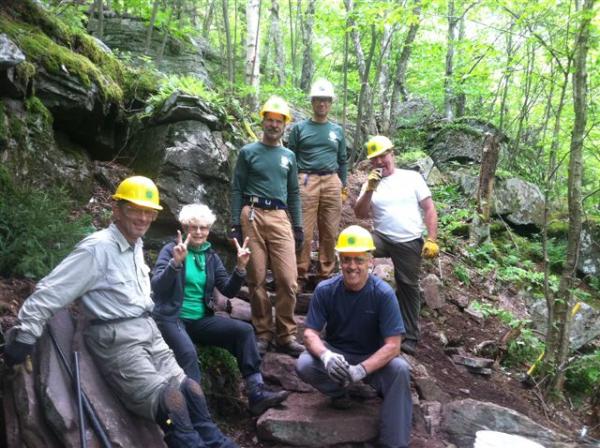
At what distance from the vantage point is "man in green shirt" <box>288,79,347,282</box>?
22.8 feet

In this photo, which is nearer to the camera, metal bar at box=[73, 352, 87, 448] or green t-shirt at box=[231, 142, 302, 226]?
metal bar at box=[73, 352, 87, 448]

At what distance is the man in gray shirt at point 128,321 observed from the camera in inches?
147

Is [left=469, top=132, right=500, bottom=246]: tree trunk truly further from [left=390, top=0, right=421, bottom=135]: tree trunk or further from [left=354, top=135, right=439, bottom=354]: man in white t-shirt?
[left=354, top=135, right=439, bottom=354]: man in white t-shirt

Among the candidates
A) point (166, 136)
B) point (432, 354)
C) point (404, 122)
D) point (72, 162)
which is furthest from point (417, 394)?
point (404, 122)

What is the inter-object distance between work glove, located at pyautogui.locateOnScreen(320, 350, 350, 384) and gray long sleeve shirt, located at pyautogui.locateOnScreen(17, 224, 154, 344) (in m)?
1.62

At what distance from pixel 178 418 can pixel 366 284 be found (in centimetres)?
210

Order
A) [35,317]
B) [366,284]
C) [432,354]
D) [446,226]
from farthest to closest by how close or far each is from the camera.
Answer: [446,226]
[432,354]
[366,284]
[35,317]

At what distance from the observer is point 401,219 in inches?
248

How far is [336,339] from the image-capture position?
5.08m

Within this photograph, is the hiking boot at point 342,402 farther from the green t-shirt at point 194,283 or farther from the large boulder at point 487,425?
the green t-shirt at point 194,283

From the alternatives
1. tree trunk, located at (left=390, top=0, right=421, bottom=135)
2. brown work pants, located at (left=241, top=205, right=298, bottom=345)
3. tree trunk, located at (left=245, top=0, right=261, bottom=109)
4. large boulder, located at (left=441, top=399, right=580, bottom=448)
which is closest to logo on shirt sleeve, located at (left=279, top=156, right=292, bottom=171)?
brown work pants, located at (left=241, top=205, right=298, bottom=345)

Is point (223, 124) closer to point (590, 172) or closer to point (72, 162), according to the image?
point (72, 162)

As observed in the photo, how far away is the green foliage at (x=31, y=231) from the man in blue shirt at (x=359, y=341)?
269 cm

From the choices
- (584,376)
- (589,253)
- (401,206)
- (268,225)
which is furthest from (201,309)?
(589,253)
